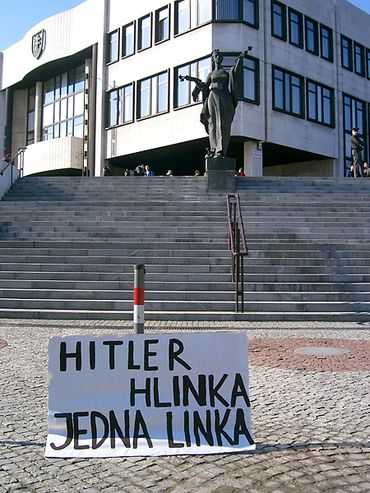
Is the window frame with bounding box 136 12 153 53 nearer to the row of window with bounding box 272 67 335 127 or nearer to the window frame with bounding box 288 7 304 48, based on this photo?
the row of window with bounding box 272 67 335 127

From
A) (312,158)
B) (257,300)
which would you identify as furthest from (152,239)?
(312,158)

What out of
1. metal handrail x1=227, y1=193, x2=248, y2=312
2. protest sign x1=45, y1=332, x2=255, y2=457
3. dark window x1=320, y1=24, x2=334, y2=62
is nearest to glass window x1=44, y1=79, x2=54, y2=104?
dark window x1=320, y1=24, x2=334, y2=62

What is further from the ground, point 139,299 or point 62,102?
point 62,102

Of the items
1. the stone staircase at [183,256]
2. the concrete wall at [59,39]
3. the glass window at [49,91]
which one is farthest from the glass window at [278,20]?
the glass window at [49,91]

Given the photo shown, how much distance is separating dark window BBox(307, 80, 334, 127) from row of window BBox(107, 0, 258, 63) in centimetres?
574

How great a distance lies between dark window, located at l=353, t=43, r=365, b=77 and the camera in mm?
37000

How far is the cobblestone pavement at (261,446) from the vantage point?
10.5ft

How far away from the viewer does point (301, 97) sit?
32.6m

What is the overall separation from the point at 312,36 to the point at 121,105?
12.5 meters

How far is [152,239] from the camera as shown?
46.4 feet

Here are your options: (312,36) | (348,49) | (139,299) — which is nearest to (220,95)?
(139,299)

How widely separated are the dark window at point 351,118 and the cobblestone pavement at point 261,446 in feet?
101

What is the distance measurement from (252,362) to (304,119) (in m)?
28.1

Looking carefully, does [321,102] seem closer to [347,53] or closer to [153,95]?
[347,53]
